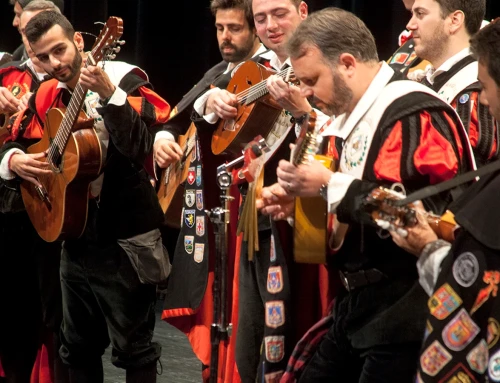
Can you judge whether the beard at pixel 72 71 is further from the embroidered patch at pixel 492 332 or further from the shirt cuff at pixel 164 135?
the embroidered patch at pixel 492 332

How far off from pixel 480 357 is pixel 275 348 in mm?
1272

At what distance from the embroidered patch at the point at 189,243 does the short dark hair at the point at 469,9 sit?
5.18ft

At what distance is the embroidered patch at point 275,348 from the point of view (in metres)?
3.25

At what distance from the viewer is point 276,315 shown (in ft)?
10.7

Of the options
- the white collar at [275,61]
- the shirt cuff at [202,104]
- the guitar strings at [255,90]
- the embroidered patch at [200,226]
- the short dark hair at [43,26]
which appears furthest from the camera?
the embroidered patch at [200,226]

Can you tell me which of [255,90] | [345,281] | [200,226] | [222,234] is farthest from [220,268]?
[345,281]

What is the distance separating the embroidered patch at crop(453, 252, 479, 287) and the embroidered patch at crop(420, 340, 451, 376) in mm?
173

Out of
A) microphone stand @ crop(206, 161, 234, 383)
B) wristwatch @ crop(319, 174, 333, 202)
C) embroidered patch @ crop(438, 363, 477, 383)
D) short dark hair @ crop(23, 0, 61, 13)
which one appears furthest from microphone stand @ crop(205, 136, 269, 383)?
short dark hair @ crop(23, 0, 61, 13)

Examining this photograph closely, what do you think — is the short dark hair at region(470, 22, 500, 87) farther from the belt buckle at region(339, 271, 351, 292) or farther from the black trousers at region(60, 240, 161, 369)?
the black trousers at region(60, 240, 161, 369)

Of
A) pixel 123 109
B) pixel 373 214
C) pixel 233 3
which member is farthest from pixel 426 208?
pixel 233 3

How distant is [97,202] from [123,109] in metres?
0.45

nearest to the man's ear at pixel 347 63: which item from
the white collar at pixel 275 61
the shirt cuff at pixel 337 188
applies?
the shirt cuff at pixel 337 188

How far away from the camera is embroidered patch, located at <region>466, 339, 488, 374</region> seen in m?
2.07

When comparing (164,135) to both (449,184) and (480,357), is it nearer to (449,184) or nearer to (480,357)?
(449,184)
